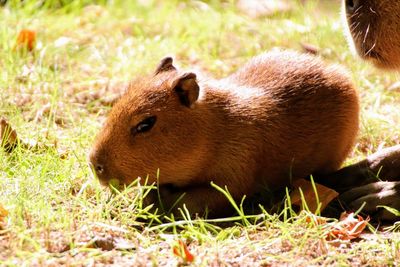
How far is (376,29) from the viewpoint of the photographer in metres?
4.25

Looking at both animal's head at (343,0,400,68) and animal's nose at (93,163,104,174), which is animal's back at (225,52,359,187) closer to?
animal's head at (343,0,400,68)

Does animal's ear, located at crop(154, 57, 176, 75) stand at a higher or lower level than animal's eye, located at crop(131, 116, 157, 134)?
higher

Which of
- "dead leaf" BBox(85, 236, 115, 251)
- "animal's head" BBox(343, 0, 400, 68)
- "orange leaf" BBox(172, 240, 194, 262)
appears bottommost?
"dead leaf" BBox(85, 236, 115, 251)

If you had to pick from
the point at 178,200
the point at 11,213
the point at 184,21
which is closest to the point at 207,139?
the point at 178,200

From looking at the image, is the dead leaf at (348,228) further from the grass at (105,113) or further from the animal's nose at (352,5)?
the animal's nose at (352,5)

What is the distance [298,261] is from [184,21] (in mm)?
4738

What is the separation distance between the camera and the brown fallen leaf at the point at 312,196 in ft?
13.5

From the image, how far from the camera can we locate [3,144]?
4.46 metres

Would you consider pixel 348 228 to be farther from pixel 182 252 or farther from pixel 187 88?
pixel 187 88

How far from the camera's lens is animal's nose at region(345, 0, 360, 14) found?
4.28 meters

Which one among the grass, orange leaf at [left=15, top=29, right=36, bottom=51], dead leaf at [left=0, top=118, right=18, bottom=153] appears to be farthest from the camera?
orange leaf at [left=15, top=29, right=36, bottom=51]

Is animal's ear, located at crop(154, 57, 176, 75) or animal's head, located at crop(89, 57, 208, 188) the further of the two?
animal's ear, located at crop(154, 57, 176, 75)

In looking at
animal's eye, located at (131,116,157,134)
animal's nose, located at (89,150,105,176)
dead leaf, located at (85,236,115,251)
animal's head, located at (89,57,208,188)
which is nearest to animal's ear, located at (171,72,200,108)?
animal's head, located at (89,57,208,188)

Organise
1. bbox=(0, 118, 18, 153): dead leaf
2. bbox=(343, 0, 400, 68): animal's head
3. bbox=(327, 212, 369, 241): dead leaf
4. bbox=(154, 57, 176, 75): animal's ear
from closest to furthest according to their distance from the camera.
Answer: bbox=(327, 212, 369, 241): dead leaf, bbox=(343, 0, 400, 68): animal's head, bbox=(154, 57, 176, 75): animal's ear, bbox=(0, 118, 18, 153): dead leaf
